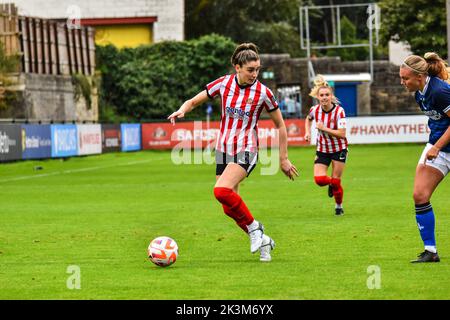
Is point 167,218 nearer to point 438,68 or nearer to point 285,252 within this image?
point 285,252

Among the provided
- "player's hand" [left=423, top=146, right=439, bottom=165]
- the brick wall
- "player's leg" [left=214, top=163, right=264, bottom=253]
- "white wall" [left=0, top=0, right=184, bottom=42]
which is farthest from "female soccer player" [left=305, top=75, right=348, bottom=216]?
"white wall" [left=0, top=0, right=184, bottom=42]

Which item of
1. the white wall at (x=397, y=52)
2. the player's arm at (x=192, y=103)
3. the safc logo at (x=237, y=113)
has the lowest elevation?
the safc logo at (x=237, y=113)

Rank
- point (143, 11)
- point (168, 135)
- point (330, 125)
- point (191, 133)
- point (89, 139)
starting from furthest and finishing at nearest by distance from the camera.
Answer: point (143, 11) < point (168, 135) < point (191, 133) < point (89, 139) < point (330, 125)

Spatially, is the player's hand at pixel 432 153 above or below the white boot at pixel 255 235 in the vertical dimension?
above

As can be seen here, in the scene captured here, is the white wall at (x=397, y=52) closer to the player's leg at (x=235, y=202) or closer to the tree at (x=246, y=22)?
the tree at (x=246, y=22)

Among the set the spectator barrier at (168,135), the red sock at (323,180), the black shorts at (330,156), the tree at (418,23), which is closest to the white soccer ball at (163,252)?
the red sock at (323,180)

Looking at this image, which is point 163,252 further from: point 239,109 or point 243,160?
point 239,109

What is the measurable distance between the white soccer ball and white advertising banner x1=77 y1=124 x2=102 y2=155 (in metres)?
31.4

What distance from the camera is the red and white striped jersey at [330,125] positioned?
1973 cm

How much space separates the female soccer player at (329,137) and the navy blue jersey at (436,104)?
7130mm

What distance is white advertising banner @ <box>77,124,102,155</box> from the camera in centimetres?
4384

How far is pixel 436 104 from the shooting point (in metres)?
12.0

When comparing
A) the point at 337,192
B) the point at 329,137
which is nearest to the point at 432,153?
the point at 337,192

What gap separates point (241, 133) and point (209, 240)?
2.60 m
